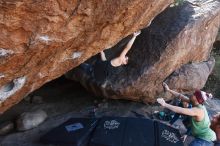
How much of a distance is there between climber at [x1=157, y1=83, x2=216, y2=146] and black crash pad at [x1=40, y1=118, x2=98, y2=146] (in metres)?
1.75

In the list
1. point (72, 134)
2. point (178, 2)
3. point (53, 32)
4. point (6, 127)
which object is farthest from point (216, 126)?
point (6, 127)

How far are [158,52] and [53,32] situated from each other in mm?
4429

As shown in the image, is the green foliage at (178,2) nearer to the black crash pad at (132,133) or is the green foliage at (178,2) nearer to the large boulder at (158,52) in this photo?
the large boulder at (158,52)

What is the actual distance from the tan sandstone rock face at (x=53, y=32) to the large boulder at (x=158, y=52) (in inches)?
90.7

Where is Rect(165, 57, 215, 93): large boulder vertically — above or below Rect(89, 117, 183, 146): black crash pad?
above

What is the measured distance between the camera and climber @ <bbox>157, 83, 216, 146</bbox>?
6246 millimetres

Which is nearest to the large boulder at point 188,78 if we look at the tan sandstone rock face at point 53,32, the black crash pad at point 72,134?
the black crash pad at point 72,134

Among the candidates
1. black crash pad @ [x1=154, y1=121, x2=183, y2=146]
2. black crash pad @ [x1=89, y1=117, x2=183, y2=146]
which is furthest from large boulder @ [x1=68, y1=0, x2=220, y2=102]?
black crash pad @ [x1=154, y1=121, x2=183, y2=146]

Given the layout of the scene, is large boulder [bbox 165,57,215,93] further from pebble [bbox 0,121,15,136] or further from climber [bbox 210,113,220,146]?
pebble [bbox 0,121,15,136]

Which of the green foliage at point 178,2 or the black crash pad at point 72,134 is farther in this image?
the green foliage at point 178,2

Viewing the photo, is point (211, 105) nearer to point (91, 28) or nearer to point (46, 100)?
point (46, 100)

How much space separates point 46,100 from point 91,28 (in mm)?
5043

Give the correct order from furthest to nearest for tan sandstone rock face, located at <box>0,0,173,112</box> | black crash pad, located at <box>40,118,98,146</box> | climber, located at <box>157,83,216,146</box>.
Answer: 1. black crash pad, located at <box>40,118,98,146</box>
2. climber, located at <box>157,83,216,146</box>
3. tan sandstone rock face, located at <box>0,0,173,112</box>

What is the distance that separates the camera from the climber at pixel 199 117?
625cm
